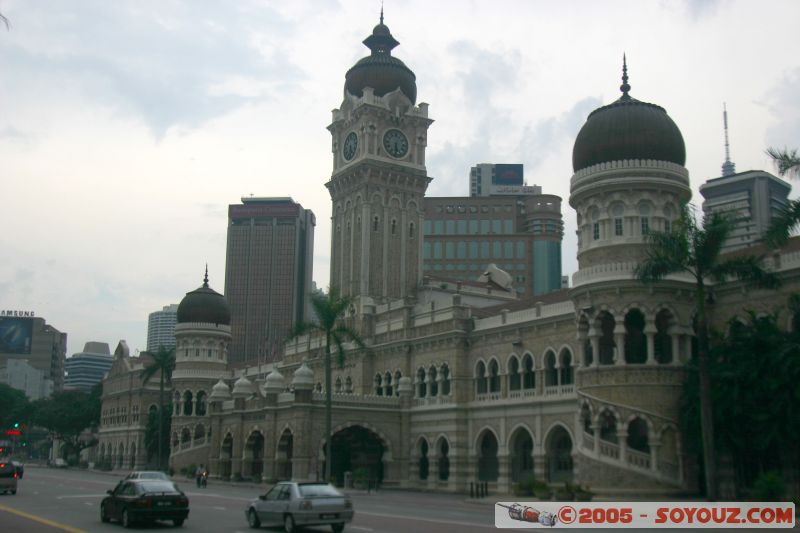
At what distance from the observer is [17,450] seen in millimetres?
172625

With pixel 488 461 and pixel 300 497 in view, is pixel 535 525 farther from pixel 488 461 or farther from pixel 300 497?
pixel 488 461

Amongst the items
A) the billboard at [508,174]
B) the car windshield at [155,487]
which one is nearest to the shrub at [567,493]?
the car windshield at [155,487]

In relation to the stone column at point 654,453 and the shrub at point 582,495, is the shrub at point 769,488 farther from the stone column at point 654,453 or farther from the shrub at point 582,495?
the shrub at point 582,495

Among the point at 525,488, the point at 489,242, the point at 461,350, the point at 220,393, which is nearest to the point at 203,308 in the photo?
the point at 220,393

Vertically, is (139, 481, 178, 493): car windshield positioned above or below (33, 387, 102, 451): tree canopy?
below

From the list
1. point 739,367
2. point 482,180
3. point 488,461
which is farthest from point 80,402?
point 482,180

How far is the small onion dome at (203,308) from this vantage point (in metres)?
Answer: 78.2

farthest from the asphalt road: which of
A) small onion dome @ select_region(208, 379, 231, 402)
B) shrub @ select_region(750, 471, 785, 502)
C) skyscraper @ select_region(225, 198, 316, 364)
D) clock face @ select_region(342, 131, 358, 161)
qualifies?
skyscraper @ select_region(225, 198, 316, 364)

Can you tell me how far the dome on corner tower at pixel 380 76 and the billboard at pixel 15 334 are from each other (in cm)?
9922

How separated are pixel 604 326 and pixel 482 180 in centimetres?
14046

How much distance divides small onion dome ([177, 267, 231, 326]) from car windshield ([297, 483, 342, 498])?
58.6 meters

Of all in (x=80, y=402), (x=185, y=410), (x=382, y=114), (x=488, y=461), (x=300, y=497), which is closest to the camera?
(x=300, y=497)

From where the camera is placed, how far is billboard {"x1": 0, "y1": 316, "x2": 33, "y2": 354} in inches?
5635

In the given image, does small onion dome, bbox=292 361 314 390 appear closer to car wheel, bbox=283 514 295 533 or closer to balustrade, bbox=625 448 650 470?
balustrade, bbox=625 448 650 470
